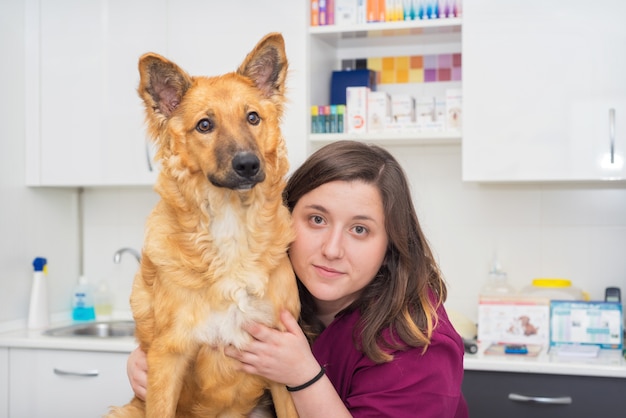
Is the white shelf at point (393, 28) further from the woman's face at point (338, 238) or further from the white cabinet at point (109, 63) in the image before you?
the woman's face at point (338, 238)

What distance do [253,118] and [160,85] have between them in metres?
0.20

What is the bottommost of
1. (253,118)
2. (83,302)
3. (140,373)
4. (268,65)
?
(83,302)

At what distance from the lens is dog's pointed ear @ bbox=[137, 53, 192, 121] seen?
5.13 feet

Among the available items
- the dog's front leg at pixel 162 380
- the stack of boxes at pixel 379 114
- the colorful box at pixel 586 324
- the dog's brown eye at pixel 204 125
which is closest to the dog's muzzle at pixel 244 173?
the dog's brown eye at pixel 204 125

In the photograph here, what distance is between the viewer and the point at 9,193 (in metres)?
3.27

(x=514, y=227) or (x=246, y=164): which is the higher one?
(x=246, y=164)

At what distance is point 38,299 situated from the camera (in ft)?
10.9

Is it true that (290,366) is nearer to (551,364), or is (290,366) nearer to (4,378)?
(551,364)

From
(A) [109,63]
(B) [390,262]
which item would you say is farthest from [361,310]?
(A) [109,63]

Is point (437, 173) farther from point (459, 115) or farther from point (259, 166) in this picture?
point (259, 166)

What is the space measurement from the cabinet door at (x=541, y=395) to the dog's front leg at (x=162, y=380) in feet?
4.37

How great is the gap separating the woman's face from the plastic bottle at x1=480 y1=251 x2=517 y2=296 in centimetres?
150

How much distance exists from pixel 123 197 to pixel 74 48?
755 millimetres

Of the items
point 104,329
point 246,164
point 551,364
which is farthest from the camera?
point 104,329
